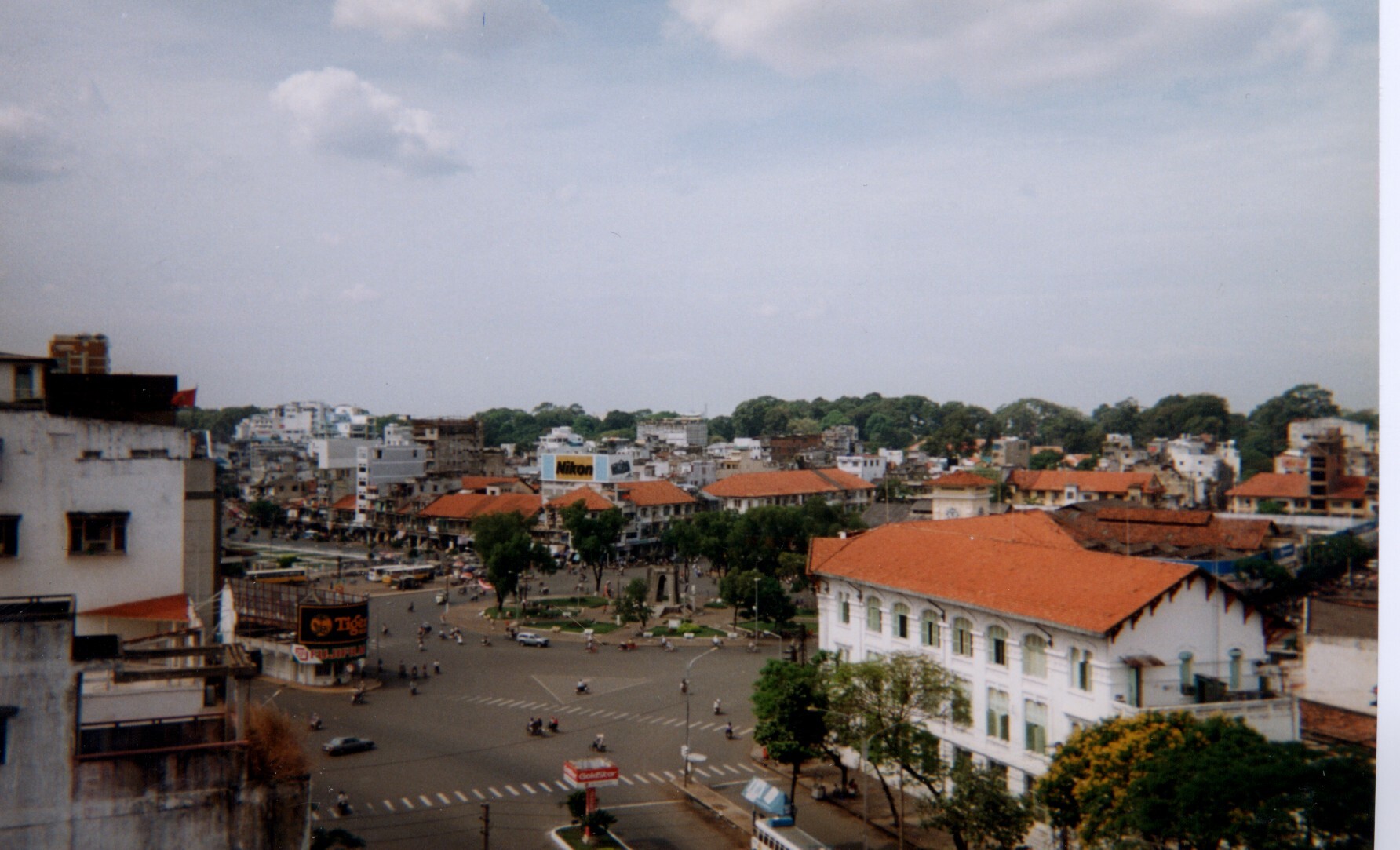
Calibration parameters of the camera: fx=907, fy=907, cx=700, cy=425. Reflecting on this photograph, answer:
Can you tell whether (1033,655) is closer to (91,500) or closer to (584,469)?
(91,500)

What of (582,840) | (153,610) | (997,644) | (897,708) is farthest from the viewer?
(997,644)

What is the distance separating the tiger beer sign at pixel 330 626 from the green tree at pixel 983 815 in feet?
42.9

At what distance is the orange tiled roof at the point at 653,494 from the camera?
47531 millimetres

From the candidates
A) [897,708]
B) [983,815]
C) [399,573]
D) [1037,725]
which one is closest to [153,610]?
[897,708]

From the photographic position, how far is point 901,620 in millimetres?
15969

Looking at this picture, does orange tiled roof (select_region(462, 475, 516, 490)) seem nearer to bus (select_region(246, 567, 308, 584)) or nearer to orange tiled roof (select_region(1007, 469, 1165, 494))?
bus (select_region(246, 567, 308, 584))

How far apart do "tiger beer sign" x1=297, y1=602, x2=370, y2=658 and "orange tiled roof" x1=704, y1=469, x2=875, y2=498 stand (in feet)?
105

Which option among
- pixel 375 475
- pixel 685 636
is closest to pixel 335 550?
pixel 375 475

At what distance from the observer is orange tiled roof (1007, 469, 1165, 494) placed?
116 ft

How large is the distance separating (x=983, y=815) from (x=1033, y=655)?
2748 millimetres

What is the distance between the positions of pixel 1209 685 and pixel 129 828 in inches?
489

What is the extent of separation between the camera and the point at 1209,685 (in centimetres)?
1222

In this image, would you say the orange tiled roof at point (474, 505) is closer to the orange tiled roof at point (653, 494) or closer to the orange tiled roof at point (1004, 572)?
the orange tiled roof at point (653, 494)

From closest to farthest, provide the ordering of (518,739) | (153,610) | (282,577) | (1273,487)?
(153,610) < (1273,487) < (518,739) < (282,577)
